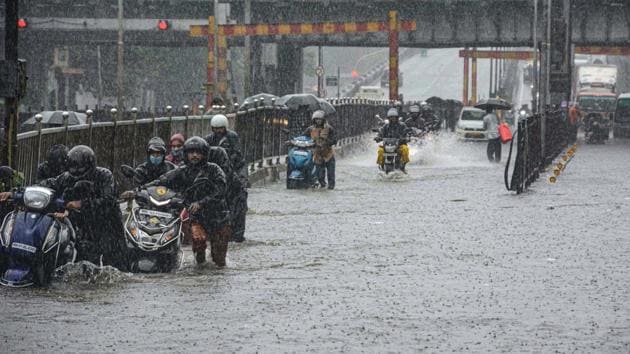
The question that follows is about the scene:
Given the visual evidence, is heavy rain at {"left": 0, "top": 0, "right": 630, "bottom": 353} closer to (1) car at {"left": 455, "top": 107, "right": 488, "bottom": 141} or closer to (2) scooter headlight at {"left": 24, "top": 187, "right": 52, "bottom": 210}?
(2) scooter headlight at {"left": 24, "top": 187, "right": 52, "bottom": 210}

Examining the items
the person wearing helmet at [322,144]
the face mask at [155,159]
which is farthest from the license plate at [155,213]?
the person wearing helmet at [322,144]

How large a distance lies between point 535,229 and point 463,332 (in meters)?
9.02

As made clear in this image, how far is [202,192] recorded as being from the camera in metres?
14.9

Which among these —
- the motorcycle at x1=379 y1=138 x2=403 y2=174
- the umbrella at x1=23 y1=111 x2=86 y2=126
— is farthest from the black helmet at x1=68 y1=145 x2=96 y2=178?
the motorcycle at x1=379 y1=138 x2=403 y2=174

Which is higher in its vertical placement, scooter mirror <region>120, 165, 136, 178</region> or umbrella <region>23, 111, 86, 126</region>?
umbrella <region>23, 111, 86, 126</region>

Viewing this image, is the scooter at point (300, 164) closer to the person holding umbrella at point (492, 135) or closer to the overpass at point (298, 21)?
the person holding umbrella at point (492, 135)

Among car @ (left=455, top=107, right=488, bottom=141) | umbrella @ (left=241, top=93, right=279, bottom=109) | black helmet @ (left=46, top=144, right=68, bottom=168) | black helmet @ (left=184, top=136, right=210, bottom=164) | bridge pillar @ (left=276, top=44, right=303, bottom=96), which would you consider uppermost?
bridge pillar @ (left=276, top=44, right=303, bottom=96)

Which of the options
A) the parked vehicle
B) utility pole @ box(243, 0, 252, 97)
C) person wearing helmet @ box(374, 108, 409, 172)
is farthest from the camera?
the parked vehicle

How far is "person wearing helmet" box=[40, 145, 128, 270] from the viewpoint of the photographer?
1412cm

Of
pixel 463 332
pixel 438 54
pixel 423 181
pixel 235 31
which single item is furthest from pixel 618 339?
pixel 438 54

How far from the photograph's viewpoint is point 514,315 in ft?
38.1

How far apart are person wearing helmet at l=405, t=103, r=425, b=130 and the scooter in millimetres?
12890

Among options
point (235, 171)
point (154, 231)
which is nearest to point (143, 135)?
point (235, 171)

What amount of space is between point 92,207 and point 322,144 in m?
14.7
